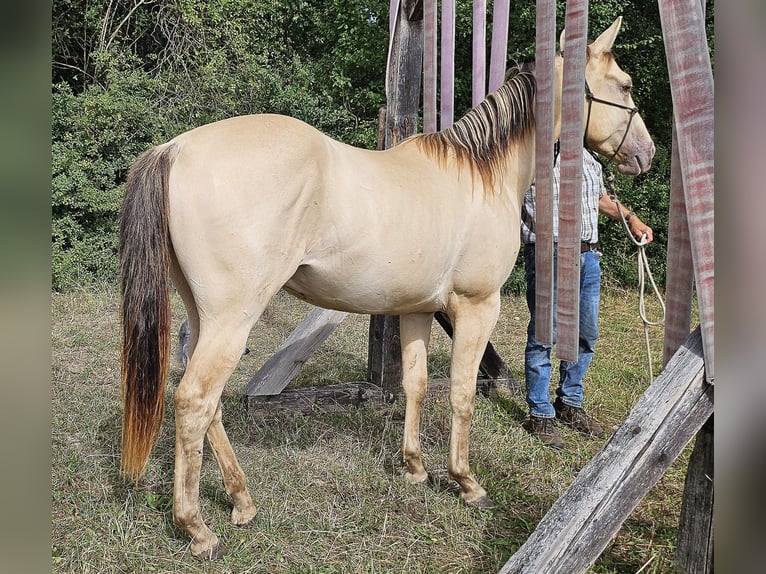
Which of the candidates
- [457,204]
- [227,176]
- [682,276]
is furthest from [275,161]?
[682,276]

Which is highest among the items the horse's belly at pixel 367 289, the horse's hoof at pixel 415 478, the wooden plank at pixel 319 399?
the horse's belly at pixel 367 289

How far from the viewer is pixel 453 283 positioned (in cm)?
301

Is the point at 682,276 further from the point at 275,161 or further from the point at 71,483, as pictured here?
the point at 71,483

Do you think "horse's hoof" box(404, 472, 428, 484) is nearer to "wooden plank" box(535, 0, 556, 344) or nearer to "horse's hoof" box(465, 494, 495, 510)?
"horse's hoof" box(465, 494, 495, 510)

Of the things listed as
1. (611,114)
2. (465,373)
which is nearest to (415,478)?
(465,373)

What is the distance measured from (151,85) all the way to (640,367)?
8.10m

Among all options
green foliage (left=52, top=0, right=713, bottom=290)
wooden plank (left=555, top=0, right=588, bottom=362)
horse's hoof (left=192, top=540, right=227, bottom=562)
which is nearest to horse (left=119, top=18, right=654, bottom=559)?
horse's hoof (left=192, top=540, right=227, bottom=562)

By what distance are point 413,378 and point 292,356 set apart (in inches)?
46.4

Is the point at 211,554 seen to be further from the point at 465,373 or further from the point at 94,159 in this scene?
the point at 94,159

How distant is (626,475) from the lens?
1.87m

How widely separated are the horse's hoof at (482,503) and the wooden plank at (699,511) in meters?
1.11

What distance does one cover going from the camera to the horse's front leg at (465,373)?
3123mm

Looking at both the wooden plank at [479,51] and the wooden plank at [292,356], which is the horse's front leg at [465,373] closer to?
the wooden plank at [292,356]

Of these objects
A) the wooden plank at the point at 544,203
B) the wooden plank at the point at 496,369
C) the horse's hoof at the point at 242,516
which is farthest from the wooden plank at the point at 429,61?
the horse's hoof at the point at 242,516
